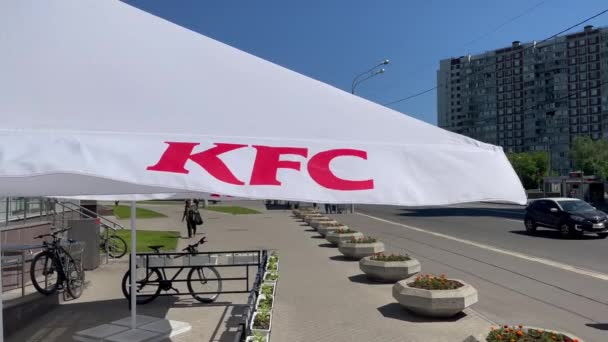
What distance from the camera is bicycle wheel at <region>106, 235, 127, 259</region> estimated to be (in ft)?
46.0

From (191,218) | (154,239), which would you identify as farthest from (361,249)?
(191,218)

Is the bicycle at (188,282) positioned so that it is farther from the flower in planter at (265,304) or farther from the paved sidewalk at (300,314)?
the flower in planter at (265,304)

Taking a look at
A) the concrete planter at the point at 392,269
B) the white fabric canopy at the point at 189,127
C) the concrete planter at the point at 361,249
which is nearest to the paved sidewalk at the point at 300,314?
the concrete planter at the point at 392,269

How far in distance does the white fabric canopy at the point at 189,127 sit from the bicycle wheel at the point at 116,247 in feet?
38.6

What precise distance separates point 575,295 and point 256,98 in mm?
8878

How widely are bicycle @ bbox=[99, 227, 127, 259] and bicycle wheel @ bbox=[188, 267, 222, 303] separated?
5.77m

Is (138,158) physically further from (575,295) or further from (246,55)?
(575,295)

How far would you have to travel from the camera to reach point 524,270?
12070 mm

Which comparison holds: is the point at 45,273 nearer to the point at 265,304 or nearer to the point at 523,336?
the point at 265,304

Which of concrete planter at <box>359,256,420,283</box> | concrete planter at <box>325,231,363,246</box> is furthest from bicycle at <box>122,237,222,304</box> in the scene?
concrete planter at <box>325,231,363,246</box>

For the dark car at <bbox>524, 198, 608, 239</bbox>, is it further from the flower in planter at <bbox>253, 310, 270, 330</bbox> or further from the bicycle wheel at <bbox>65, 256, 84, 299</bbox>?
the bicycle wheel at <bbox>65, 256, 84, 299</bbox>

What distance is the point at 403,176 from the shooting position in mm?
2357

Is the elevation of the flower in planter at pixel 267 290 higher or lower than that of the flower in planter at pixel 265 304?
higher

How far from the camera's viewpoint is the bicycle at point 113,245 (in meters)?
13.6
